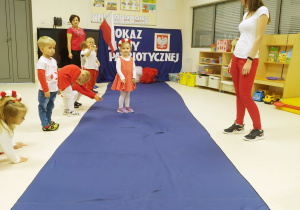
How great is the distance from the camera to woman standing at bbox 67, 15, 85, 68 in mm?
5311

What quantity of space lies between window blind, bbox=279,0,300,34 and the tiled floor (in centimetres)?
161

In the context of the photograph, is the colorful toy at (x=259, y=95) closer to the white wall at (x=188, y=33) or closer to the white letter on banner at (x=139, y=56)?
the white wall at (x=188, y=33)

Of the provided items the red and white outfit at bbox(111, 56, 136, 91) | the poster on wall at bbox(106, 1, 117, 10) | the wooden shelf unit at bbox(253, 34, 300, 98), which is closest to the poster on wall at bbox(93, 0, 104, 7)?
the poster on wall at bbox(106, 1, 117, 10)

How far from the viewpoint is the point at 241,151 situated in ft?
8.13

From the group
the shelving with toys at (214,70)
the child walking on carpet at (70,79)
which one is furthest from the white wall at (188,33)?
the child walking on carpet at (70,79)

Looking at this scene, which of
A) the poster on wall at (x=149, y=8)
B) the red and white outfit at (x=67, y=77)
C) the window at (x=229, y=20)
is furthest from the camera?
the poster on wall at (x=149, y=8)

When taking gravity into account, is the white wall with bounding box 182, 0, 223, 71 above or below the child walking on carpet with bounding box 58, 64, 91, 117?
above

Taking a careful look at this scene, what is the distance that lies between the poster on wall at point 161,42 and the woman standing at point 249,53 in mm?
5018

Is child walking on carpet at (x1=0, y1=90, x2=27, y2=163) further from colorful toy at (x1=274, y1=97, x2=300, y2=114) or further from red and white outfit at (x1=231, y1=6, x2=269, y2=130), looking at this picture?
colorful toy at (x1=274, y1=97, x2=300, y2=114)

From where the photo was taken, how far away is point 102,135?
2.80 metres

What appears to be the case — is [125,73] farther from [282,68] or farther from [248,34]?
[282,68]

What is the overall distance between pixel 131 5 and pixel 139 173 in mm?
6045

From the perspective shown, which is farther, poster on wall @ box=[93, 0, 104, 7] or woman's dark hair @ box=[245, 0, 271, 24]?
poster on wall @ box=[93, 0, 104, 7]

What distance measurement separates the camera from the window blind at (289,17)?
15.4ft
